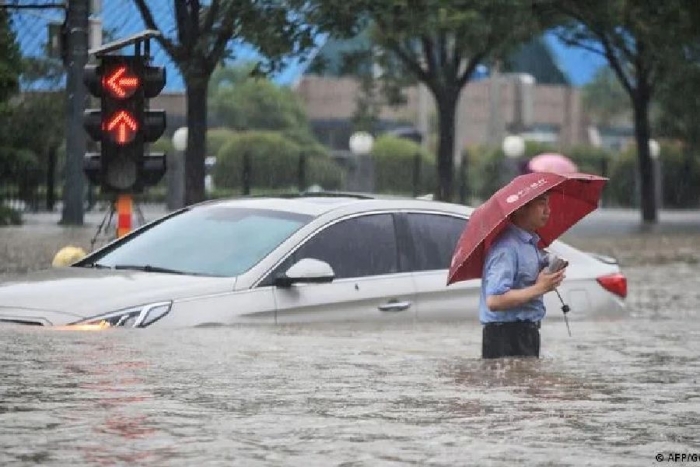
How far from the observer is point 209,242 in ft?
43.6

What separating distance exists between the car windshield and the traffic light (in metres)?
4.60

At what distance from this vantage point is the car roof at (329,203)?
44.9 ft

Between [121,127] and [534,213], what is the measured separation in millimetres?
7984

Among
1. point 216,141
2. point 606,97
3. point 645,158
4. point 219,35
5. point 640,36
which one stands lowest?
point 645,158

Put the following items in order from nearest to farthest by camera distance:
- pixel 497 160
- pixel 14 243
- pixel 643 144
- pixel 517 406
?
pixel 517 406
pixel 14 243
pixel 643 144
pixel 497 160

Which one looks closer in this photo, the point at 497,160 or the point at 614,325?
the point at 614,325

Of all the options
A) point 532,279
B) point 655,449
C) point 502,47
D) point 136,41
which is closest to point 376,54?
point 502,47

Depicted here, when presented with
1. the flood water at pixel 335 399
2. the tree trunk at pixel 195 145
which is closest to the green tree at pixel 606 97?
the tree trunk at pixel 195 145

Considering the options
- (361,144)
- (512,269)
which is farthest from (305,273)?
(361,144)

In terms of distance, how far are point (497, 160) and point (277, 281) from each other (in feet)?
143

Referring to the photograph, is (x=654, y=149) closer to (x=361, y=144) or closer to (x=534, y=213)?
(x=361, y=144)

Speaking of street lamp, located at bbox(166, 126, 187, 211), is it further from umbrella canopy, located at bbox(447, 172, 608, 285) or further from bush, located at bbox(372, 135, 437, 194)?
umbrella canopy, located at bbox(447, 172, 608, 285)

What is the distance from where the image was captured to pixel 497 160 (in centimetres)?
5622

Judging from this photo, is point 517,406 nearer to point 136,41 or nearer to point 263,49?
point 136,41
